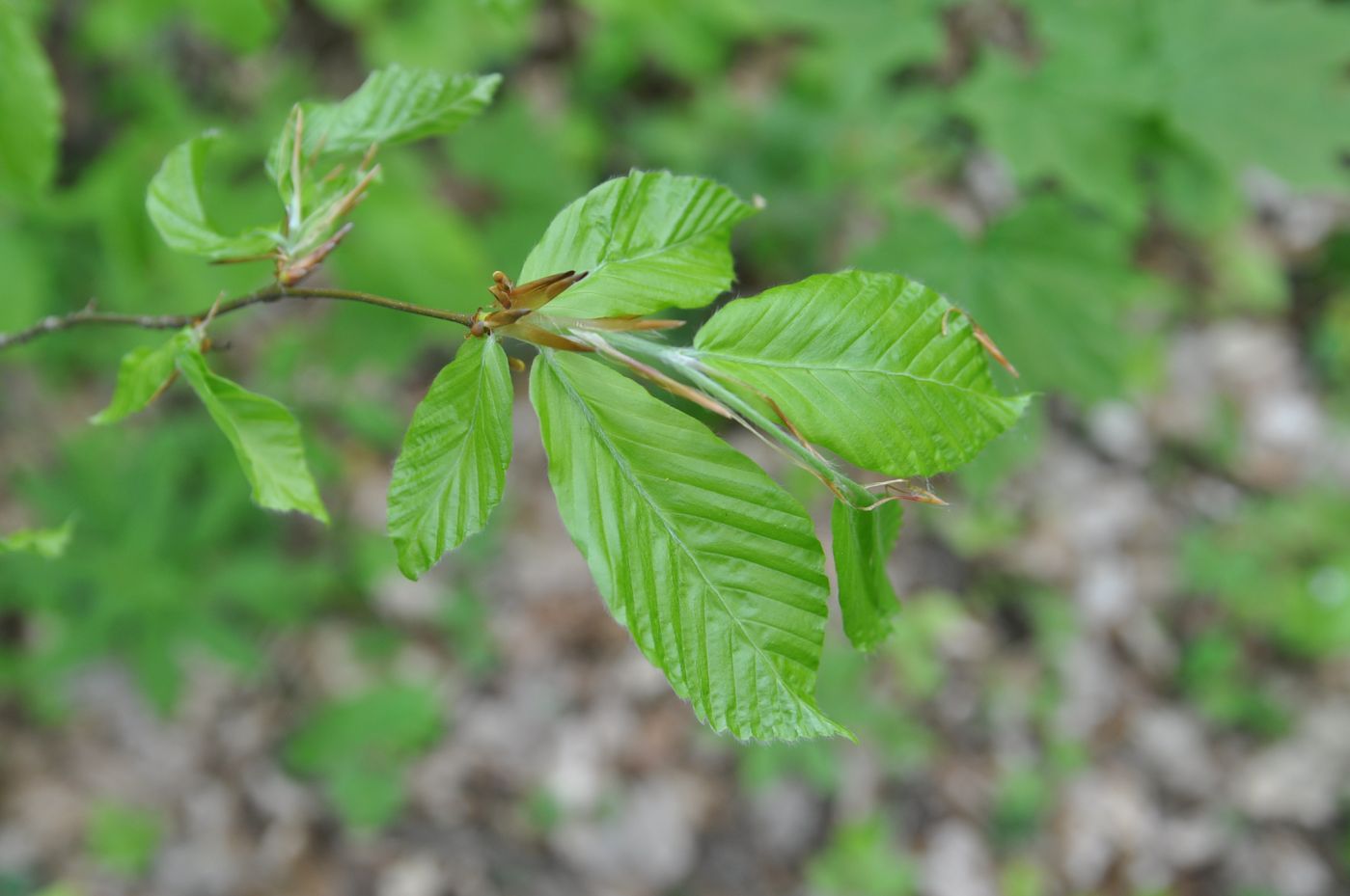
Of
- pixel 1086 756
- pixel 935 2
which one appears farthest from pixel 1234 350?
pixel 935 2

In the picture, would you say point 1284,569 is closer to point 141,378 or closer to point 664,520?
point 664,520

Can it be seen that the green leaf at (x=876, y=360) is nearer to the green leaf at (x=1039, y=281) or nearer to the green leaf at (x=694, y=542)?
the green leaf at (x=694, y=542)

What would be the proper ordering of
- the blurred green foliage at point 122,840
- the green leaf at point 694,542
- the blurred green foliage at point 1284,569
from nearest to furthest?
1. the green leaf at point 694,542
2. the blurred green foliage at point 122,840
3. the blurred green foliage at point 1284,569

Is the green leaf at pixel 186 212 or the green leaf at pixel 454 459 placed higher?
the green leaf at pixel 186 212

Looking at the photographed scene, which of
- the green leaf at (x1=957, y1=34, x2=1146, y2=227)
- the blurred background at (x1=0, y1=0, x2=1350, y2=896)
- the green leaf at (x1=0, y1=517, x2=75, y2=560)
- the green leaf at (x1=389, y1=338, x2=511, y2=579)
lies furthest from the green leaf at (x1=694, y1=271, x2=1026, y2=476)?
the blurred background at (x1=0, y1=0, x2=1350, y2=896)

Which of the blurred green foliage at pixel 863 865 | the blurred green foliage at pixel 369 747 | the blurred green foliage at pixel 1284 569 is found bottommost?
the blurred green foliage at pixel 863 865

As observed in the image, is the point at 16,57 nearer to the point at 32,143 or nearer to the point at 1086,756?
the point at 32,143

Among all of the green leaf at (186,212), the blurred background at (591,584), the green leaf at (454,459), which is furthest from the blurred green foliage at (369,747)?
A: the green leaf at (454,459)

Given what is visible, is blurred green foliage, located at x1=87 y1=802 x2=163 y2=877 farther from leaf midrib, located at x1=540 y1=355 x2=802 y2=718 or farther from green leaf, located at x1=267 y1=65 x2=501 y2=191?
leaf midrib, located at x1=540 y1=355 x2=802 y2=718

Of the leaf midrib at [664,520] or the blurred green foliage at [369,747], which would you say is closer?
the leaf midrib at [664,520]
